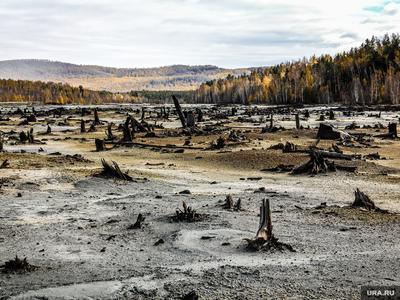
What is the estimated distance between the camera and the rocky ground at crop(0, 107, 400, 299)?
7.18m

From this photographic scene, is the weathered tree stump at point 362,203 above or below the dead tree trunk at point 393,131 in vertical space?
below

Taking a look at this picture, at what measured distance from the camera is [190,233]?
10.0 meters

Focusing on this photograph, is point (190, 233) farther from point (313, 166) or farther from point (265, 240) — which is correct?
point (313, 166)

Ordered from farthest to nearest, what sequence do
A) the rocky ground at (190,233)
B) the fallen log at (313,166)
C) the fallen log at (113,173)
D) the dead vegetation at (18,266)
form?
the fallen log at (313,166) → the fallen log at (113,173) → the dead vegetation at (18,266) → the rocky ground at (190,233)

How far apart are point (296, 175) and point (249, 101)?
124185 mm

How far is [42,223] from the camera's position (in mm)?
10766

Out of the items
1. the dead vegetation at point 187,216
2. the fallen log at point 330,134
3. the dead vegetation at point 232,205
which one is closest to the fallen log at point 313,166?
the dead vegetation at point 232,205

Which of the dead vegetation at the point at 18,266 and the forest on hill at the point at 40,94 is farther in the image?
the forest on hill at the point at 40,94

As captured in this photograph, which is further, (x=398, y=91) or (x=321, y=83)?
(x=321, y=83)

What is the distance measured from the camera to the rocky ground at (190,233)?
7.18 meters

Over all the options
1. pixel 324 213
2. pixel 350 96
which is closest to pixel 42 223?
pixel 324 213

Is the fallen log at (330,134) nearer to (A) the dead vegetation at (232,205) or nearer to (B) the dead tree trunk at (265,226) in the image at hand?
(A) the dead vegetation at (232,205)

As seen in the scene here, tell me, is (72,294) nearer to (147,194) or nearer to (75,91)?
(147,194)

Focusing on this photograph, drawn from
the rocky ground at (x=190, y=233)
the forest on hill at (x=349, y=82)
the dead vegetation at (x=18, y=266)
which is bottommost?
the rocky ground at (x=190, y=233)
